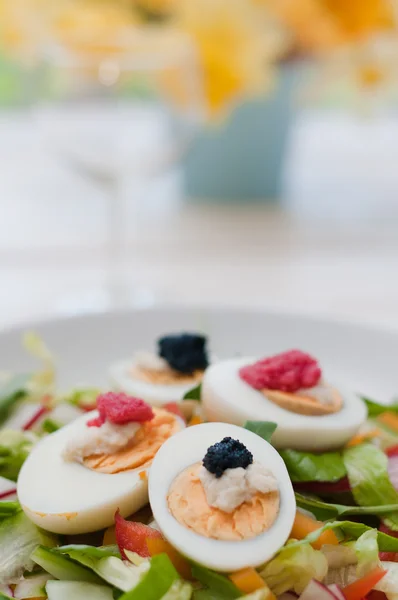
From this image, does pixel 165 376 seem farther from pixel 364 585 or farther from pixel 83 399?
pixel 364 585

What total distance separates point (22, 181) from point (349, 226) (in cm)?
220

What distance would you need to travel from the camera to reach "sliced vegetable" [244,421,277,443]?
175 cm

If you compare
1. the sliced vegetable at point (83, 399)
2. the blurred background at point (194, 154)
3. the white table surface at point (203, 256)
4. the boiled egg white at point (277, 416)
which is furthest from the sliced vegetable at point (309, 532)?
the white table surface at point (203, 256)

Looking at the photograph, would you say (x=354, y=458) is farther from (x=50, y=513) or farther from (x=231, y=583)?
(x=50, y=513)

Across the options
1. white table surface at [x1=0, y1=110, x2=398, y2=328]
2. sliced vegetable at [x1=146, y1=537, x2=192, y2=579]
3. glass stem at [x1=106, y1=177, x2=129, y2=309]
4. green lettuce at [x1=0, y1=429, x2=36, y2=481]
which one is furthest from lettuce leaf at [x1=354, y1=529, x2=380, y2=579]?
glass stem at [x1=106, y1=177, x2=129, y2=309]

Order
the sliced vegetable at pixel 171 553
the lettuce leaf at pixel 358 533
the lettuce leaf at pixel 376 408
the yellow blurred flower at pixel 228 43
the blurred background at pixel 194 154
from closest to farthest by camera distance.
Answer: the sliced vegetable at pixel 171 553, the lettuce leaf at pixel 358 533, the lettuce leaf at pixel 376 408, the blurred background at pixel 194 154, the yellow blurred flower at pixel 228 43

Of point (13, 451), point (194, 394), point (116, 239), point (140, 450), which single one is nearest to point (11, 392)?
point (13, 451)

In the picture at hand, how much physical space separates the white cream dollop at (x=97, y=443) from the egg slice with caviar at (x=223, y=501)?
0.41ft

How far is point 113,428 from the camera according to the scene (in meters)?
1.76

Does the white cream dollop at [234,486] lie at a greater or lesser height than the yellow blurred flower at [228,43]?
lesser

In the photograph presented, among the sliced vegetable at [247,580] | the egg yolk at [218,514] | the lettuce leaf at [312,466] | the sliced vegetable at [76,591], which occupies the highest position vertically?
the egg yolk at [218,514]

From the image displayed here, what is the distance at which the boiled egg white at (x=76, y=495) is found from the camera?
1.63 metres

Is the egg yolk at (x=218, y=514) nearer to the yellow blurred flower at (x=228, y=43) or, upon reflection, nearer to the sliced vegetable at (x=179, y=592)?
the sliced vegetable at (x=179, y=592)

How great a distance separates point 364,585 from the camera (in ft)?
5.14
